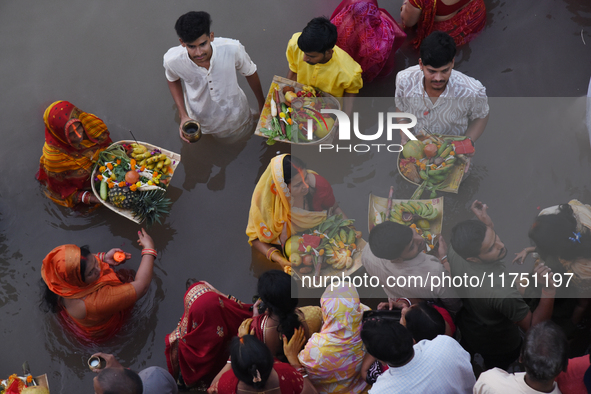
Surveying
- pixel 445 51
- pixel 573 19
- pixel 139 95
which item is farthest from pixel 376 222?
pixel 573 19

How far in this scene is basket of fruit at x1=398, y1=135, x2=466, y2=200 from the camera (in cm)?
372

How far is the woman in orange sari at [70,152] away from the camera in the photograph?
374 centimetres

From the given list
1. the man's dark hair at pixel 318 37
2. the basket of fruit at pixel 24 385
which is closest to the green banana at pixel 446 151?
the man's dark hair at pixel 318 37

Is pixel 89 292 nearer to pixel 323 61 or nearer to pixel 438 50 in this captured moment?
pixel 323 61

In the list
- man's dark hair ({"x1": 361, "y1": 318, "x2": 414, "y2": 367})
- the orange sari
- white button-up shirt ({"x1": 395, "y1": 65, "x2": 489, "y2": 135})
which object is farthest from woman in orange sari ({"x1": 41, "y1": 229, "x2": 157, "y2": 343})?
white button-up shirt ({"x1": 395, "y1": 65, "x2": 489, "y2": 135})

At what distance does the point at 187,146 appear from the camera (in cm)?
471

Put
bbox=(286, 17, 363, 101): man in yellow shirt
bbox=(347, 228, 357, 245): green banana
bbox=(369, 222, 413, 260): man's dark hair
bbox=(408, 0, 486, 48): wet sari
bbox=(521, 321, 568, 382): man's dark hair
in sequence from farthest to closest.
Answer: bbox=(408, 0, 486, 48): wet sari < bbox=(347, 228, 357, 245): green banana < bbox=(286, 17, 363, 101): man in yellow shirt < bbox=(369, 222, 413, 260): man's dark hair < bbox=(521, 321, 568, 382): man's dark hair

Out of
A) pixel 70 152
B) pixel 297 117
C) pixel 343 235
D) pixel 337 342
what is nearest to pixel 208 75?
pixel 297 117

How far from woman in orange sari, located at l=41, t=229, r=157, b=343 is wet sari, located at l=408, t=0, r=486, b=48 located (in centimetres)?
346

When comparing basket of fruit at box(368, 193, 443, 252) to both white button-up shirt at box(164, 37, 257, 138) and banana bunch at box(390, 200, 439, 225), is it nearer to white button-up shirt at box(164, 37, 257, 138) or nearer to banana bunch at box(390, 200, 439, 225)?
banana bunch at box(390, 200, 439, 225)

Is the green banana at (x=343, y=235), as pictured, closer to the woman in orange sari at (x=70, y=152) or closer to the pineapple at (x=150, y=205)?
the pineapple at (x=150, y=205)

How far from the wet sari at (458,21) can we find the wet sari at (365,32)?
1.33 feet

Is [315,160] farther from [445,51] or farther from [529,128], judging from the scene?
[529,128]

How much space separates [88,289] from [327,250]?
6.14 feet
